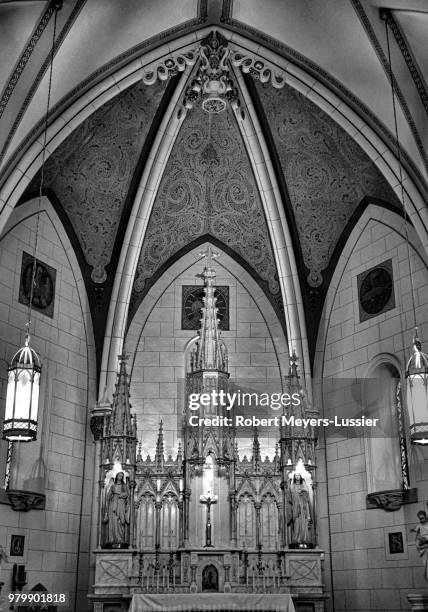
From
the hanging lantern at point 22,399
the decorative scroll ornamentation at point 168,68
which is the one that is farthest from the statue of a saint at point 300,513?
the decorative scroll ornamentation at point 168,68

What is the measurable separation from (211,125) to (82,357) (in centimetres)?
532

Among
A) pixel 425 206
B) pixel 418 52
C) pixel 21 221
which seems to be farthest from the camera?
pixel 21 221

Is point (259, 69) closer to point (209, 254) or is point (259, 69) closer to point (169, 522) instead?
point (209, 254)

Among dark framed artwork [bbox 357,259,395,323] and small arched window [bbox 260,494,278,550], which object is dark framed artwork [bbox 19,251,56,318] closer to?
small arched window [bbox 260,494,278,550]

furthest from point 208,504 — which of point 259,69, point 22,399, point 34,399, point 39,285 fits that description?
point 259,69

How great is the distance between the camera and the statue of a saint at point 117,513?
14.7 m

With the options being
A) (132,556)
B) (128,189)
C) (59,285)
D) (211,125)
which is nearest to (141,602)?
(132,556)

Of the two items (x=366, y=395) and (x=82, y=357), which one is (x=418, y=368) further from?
(x=82, y=357)

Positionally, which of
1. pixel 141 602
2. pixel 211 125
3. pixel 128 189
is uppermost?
pixel 211 125

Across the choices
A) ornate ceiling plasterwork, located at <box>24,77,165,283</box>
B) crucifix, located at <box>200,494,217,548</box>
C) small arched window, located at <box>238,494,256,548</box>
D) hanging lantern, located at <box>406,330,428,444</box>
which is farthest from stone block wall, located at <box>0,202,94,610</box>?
hanging lantern, located at <box>406,330,428,444</box>

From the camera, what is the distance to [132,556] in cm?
1466

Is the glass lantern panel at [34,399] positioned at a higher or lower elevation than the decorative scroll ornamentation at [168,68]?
lower

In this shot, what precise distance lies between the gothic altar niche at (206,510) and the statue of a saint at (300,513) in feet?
0.06

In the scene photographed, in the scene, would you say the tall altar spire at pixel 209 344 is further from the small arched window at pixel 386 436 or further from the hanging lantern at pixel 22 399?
the hanging lantern at pixel 22 399
